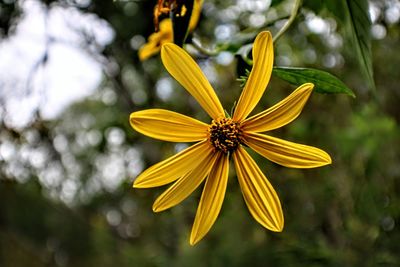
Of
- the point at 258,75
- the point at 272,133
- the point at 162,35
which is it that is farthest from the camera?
the point at 272,133

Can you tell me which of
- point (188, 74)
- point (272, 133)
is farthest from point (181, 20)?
point (272, 133)

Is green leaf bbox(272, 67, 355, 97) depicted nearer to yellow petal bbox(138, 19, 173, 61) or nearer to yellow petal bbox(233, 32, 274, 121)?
yellow petal bbox(233, 32, 274, 121)

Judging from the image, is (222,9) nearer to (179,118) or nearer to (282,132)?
(282,132)

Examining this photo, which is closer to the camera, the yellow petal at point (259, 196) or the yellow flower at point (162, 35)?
the yellow petal at point (259, 196)

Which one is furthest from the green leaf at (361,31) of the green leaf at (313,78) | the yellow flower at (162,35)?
the yellow flower at (162,35)

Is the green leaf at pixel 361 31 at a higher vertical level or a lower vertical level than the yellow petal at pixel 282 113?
higher

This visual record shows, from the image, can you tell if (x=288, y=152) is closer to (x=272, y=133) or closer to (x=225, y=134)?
(x=225, y=134)

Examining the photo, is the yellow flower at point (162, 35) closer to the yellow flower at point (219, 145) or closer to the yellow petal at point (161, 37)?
the yellow petal at point (161, 37)

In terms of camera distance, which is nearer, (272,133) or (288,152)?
(288,152)
